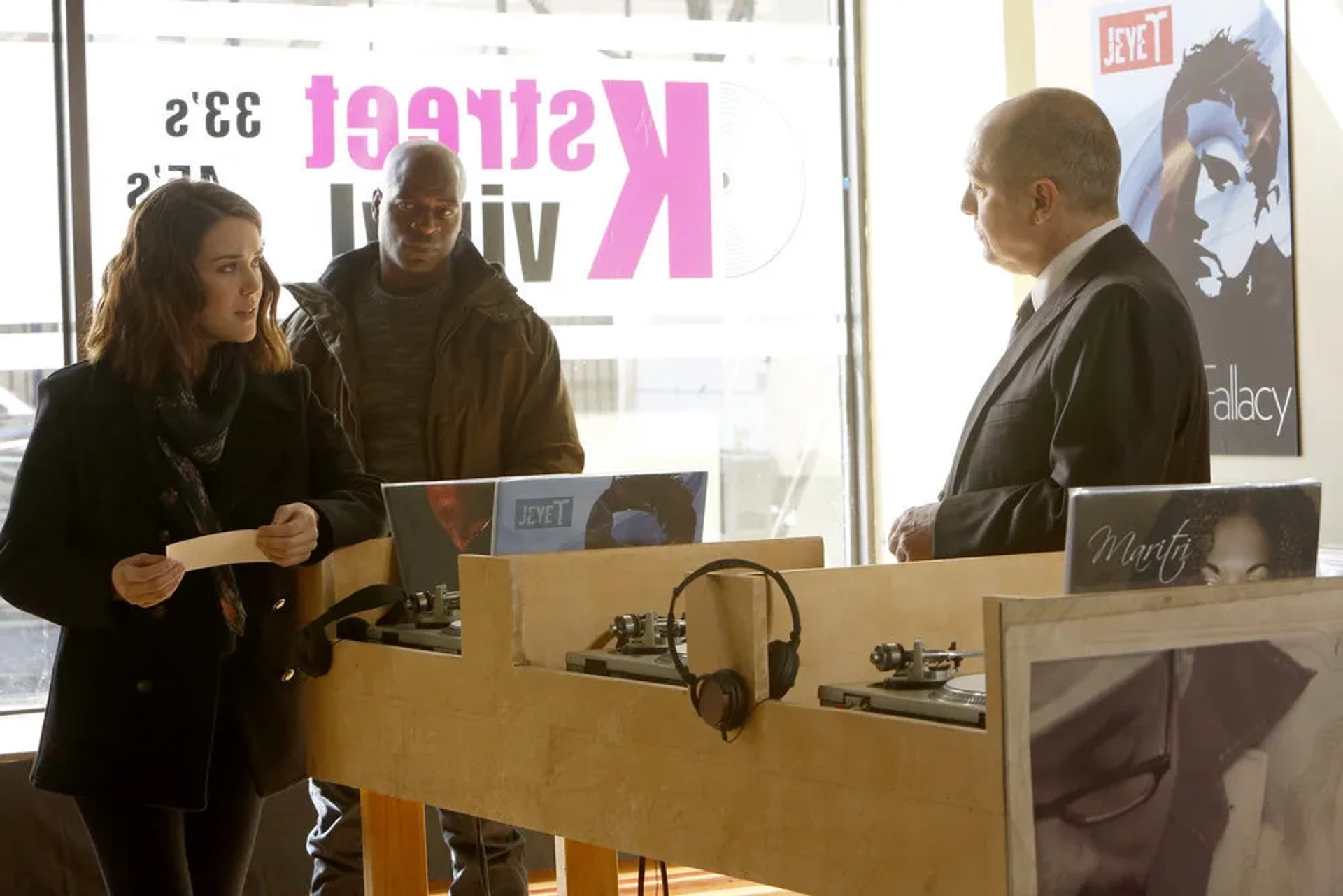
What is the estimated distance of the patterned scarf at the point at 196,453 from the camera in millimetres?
2189

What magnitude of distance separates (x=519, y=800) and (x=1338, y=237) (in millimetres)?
2186

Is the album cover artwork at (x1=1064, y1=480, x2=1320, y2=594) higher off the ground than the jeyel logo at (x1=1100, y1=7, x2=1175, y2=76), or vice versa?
the jeyel logo at (x1=1100, y1=7, x2=1175, y2=76)

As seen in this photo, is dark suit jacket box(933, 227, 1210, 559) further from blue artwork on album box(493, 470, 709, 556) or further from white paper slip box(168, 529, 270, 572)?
white paper slip box(168, 529, 270, 572)

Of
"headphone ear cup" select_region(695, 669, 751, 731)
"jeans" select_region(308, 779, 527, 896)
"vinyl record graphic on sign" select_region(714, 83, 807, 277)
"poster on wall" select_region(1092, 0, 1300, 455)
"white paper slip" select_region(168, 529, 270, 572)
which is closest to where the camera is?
"headphone ear cup" select_region(695, 669, 751, 731)

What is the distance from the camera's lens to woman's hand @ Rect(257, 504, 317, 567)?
218 centimetres

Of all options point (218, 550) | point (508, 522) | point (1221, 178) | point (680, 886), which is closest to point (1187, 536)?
point (508, 522)

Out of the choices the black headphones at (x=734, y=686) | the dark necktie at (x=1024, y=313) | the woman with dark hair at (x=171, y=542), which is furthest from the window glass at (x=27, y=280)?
the black headphones at (x=734, y=686)

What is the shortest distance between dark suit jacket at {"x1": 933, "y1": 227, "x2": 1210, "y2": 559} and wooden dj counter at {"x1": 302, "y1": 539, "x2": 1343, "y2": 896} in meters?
0.20

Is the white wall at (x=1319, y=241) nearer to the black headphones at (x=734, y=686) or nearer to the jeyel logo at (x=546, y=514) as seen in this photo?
the jeyel logo at (x=546, y=514)

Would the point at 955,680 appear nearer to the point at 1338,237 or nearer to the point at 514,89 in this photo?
the point at 1338,237

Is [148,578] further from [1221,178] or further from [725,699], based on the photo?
[1221,178]

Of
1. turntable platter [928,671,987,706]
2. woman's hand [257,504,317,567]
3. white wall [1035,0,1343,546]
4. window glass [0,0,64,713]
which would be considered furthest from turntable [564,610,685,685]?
window glass [0,0,64,713]

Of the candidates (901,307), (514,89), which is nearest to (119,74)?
(514,89)

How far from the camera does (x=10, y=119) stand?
4.34 metres
